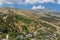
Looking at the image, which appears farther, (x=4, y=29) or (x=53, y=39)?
(x=4, y=29)

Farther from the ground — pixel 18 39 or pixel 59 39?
pixel 18 39

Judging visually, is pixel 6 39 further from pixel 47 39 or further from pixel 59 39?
pixel 59 39

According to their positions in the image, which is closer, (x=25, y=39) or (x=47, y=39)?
(x=25, y=39)

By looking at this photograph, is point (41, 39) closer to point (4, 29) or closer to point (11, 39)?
point (11, 39)

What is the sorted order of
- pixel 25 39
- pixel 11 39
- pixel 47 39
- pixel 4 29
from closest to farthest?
pixel 11 39
pixel 25 39
pixel 47 39
pixel 4 29

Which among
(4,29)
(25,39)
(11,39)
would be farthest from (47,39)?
(4,29)

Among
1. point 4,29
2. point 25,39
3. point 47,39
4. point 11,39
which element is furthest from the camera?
point 4,29

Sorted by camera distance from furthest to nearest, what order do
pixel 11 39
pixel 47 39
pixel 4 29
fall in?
pixel 4 29
pixel 47 39
pixel 11 39

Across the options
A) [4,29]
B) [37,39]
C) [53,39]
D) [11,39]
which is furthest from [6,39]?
[4,29]
